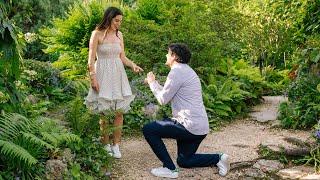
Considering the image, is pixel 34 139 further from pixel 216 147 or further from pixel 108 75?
pixel 216 147

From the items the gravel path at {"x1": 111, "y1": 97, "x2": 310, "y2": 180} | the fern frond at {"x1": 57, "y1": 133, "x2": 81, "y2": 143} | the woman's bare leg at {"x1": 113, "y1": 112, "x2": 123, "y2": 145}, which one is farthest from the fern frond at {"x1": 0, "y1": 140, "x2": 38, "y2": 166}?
the woman's bare leg at {"x1": 113, "y1": 112, "x2": 123, "y2": 145}

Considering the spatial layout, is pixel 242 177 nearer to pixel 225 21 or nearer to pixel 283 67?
pixel 225 21

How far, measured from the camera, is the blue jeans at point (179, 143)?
17.8ft

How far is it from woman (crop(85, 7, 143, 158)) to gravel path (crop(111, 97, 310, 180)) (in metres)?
0.30

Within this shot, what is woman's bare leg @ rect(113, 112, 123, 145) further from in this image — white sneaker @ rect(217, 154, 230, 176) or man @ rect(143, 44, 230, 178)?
white sneaker @ rect(217, 154, 230, 176)

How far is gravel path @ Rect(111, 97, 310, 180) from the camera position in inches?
220

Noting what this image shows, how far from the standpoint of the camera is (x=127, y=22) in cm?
895

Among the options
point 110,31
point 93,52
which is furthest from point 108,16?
point 93,52

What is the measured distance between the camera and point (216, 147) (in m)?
6.64

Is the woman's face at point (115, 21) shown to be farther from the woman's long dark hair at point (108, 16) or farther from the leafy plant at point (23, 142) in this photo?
the leafy plant at point (23, 142)

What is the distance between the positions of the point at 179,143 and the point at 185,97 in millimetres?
552

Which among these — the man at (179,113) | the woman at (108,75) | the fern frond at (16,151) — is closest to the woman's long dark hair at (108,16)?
the woman at (108,75)

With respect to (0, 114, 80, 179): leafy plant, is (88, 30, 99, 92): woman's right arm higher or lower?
higher

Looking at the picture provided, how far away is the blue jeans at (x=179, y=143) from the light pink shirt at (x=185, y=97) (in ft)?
0.28
